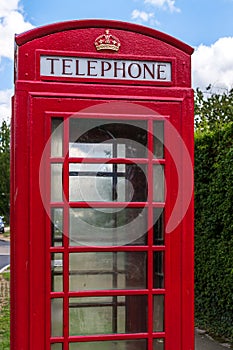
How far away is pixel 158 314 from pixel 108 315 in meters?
0.28

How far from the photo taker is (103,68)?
3.11 meters

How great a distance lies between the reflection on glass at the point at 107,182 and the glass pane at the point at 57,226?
0.11 meters

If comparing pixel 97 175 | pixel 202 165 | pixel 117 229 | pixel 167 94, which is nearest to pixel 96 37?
pixel 167 94

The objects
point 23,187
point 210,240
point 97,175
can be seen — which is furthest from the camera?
point 210,240

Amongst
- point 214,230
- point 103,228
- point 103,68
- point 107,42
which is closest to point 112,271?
point 103,228

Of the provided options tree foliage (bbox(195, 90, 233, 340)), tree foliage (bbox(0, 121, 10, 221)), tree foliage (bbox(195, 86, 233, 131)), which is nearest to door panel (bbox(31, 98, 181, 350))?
tree foliage (bbox(195, 90, 233, 340))

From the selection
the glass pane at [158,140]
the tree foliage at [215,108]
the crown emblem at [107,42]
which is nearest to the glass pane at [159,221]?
the glass pane at [158,140]

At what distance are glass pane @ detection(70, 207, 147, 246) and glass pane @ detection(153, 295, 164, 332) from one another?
0.30 metres

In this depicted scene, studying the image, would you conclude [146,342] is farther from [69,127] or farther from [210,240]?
[210,240]

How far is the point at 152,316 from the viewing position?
123 inches

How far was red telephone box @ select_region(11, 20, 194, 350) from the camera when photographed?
3010 millimetres

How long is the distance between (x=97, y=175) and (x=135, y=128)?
0.32m

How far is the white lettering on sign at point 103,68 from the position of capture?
3.06 metres

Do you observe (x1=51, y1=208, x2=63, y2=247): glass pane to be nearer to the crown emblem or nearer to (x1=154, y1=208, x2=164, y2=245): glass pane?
(x1=154, y1=208, x2=164, y2=245): glass pane
